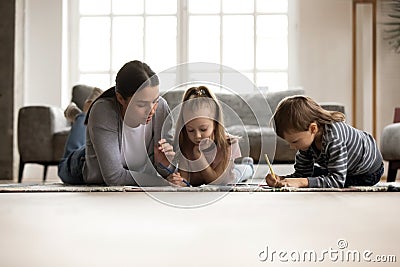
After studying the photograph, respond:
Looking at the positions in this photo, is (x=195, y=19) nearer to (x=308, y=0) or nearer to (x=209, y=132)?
(x=308, y=0)

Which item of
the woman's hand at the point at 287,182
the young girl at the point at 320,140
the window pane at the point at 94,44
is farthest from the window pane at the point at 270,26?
the woman's hand at the point at 287,182

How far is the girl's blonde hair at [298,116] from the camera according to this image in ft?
6.39

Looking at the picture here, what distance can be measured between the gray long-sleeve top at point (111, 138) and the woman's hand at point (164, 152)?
0.06 m

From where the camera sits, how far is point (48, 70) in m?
5.18

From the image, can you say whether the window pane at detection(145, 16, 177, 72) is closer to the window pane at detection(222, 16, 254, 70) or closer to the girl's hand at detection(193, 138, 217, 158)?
the window pane at detection(222, 16, 254, 70)

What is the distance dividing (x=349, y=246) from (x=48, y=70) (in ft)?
14.7

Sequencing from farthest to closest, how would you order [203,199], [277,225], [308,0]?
[308,0], [203,199], [277,225]

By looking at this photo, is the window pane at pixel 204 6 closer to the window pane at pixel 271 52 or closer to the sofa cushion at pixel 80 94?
the window pane at pixel 271 52

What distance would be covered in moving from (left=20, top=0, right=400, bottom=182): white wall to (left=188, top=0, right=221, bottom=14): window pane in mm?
633

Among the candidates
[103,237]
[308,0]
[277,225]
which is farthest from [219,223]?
[308,0]

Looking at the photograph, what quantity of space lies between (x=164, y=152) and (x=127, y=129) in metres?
0.18

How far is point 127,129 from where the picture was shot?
2.14 metres

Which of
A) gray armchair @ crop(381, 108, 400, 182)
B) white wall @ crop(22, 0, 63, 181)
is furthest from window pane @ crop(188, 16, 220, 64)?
gray armchair @ crop(381, 108, 400, 182)

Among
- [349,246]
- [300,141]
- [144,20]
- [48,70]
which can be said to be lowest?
[349,246]
